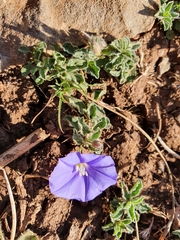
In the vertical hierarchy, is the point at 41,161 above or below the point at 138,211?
above

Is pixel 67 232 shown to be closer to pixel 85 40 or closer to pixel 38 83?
pixel 38 83

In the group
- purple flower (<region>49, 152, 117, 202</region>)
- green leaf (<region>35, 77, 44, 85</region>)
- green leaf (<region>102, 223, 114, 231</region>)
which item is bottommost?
green leaf (<region>102, 223, 114, 231</region>)

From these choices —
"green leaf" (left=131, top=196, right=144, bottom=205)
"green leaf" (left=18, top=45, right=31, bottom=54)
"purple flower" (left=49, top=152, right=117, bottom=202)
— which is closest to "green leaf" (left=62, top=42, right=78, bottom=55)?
"green leaf" (left=18, top=45, right=31, bottom=54)

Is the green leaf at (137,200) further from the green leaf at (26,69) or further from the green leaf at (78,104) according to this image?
the green leaf at (26,69)

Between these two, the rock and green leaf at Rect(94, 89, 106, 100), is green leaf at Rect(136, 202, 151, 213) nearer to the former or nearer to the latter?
green leaf at Rect(94, 89, 106, 100)

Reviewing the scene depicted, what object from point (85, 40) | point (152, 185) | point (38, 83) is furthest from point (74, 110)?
point (152, 185)

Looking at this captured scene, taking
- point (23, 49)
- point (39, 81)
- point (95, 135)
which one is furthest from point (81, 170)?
point (23, 49)

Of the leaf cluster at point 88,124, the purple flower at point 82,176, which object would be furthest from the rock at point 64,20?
the purple flower at point 82,176

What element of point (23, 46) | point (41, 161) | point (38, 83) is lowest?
point (41, 161)
